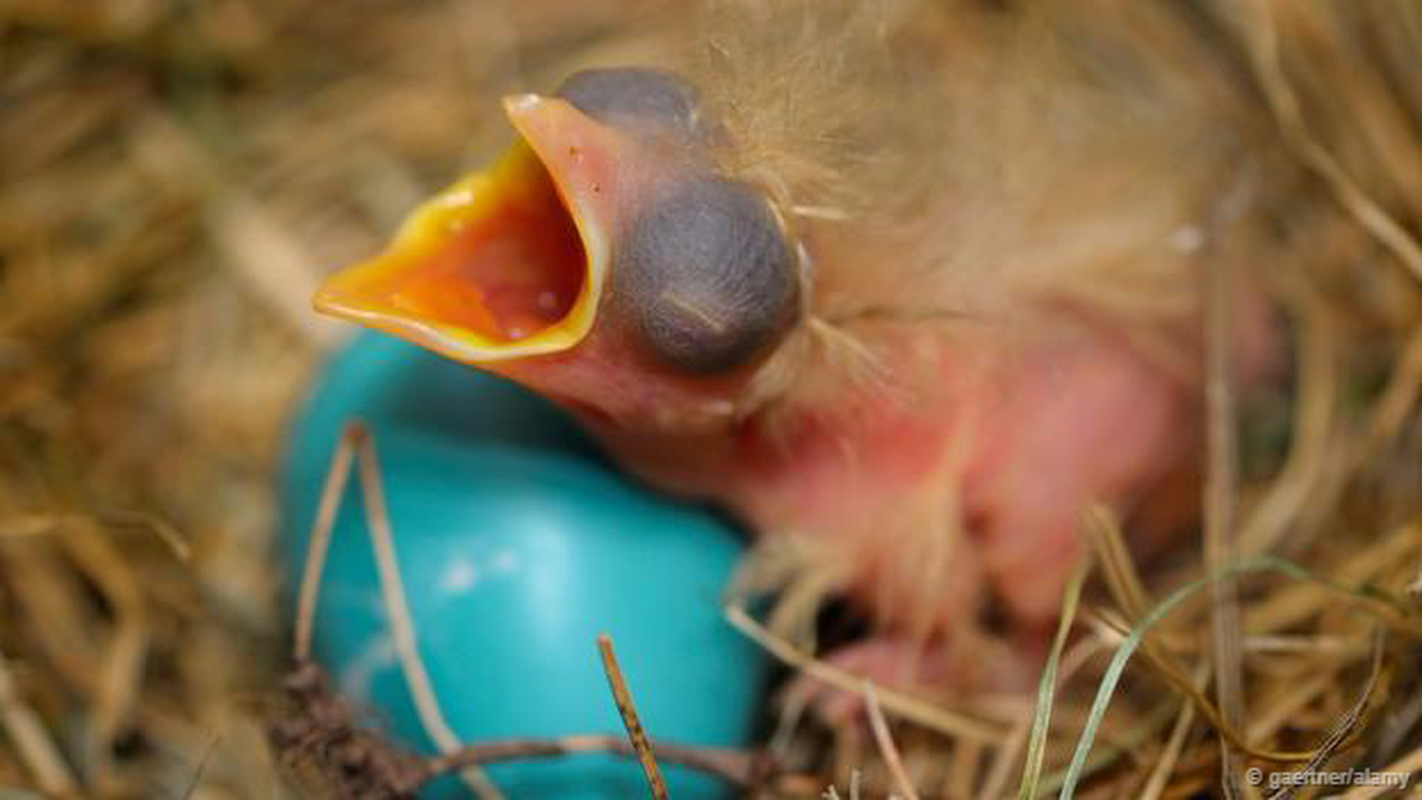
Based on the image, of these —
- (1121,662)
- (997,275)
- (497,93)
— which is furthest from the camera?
(497,93)

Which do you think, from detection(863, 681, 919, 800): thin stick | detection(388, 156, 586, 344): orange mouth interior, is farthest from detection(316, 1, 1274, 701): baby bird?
detection(863, 681, 919, 800): thin stick

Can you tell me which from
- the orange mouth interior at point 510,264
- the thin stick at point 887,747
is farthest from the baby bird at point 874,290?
the thin stick at point 887,747

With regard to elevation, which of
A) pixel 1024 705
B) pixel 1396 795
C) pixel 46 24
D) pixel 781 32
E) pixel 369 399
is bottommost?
pixel 1024 705

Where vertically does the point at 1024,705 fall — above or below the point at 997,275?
below

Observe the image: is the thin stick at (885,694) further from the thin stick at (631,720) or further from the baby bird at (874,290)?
the thin stick at (631,720)

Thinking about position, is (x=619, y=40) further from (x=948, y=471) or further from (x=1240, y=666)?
(x=1240, y=666)

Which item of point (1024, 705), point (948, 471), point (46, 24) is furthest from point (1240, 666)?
point (46, 24)

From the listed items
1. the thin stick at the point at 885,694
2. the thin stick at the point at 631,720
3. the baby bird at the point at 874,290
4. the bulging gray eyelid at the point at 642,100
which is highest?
the bulging gray eyelid at the point at 642,100

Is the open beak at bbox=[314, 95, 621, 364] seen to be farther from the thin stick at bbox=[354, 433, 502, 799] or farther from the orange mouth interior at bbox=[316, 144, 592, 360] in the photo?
the thin stick at bbox=[354, 433, 502, 799]
